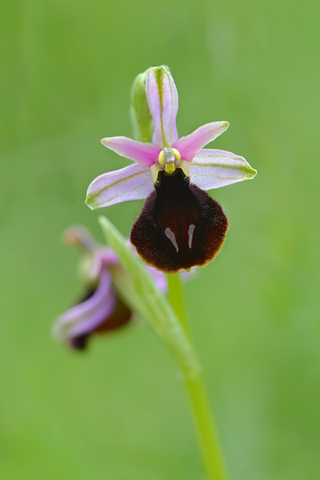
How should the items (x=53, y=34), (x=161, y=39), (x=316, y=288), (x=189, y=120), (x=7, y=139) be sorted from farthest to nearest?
1. (x=189, y=120)
2. (x=161, y=39)
3. (x=53, y=34)
4. (x=7, y=139)
5. (x=316, y=288)

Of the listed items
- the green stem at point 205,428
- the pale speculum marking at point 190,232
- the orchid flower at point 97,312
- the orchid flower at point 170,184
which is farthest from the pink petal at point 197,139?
the orchid flower at point 97,312

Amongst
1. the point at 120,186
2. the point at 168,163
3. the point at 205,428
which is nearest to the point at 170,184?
the point at 168,163

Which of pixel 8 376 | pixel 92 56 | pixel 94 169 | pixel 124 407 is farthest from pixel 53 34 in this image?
pixel 124 407

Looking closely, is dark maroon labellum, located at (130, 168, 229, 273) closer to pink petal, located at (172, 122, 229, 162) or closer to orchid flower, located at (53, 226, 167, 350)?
pink petal, located at (172, 122, 229, 162)

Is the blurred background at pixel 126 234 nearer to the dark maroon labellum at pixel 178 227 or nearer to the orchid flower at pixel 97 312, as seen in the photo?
the orchid flower at pixel 97 312

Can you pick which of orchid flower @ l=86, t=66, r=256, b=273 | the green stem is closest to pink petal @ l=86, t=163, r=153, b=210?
orchid flower @ l=86, t=66, r=256, b=273

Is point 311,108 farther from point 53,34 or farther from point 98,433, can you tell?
point 98,433
